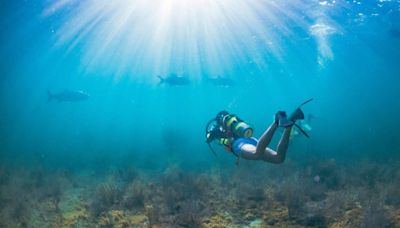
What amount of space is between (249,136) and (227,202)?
3.11m

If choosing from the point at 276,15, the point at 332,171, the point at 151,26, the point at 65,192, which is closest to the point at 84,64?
the point at 151,26

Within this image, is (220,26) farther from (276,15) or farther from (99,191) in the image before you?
(99,191)

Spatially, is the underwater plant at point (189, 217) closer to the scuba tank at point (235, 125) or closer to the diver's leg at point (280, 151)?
the scuba tank at point (235, 125)

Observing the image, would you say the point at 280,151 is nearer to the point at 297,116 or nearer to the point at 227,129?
the point at 297,116

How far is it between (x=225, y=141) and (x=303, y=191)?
313cm

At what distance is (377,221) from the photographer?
6.46 m

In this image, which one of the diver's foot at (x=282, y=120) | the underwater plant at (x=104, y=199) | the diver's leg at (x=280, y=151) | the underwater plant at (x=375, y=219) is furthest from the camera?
the underwater plant at (x=104, y=199)

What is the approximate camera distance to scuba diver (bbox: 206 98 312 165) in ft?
20.3

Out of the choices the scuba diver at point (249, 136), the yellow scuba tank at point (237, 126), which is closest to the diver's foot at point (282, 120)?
the scuba diver at point (249, 136)

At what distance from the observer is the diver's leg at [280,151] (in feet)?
20.6

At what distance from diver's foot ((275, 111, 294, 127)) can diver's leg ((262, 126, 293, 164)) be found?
12cm

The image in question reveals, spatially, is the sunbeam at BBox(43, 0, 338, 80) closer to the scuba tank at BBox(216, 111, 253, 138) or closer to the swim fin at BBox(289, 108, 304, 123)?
the scuba tank at BBox(216, 111, 253, 138)

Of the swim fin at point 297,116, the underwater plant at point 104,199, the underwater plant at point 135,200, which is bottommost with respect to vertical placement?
the underwater plant at point 104,199

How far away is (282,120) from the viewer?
6.05 metres
